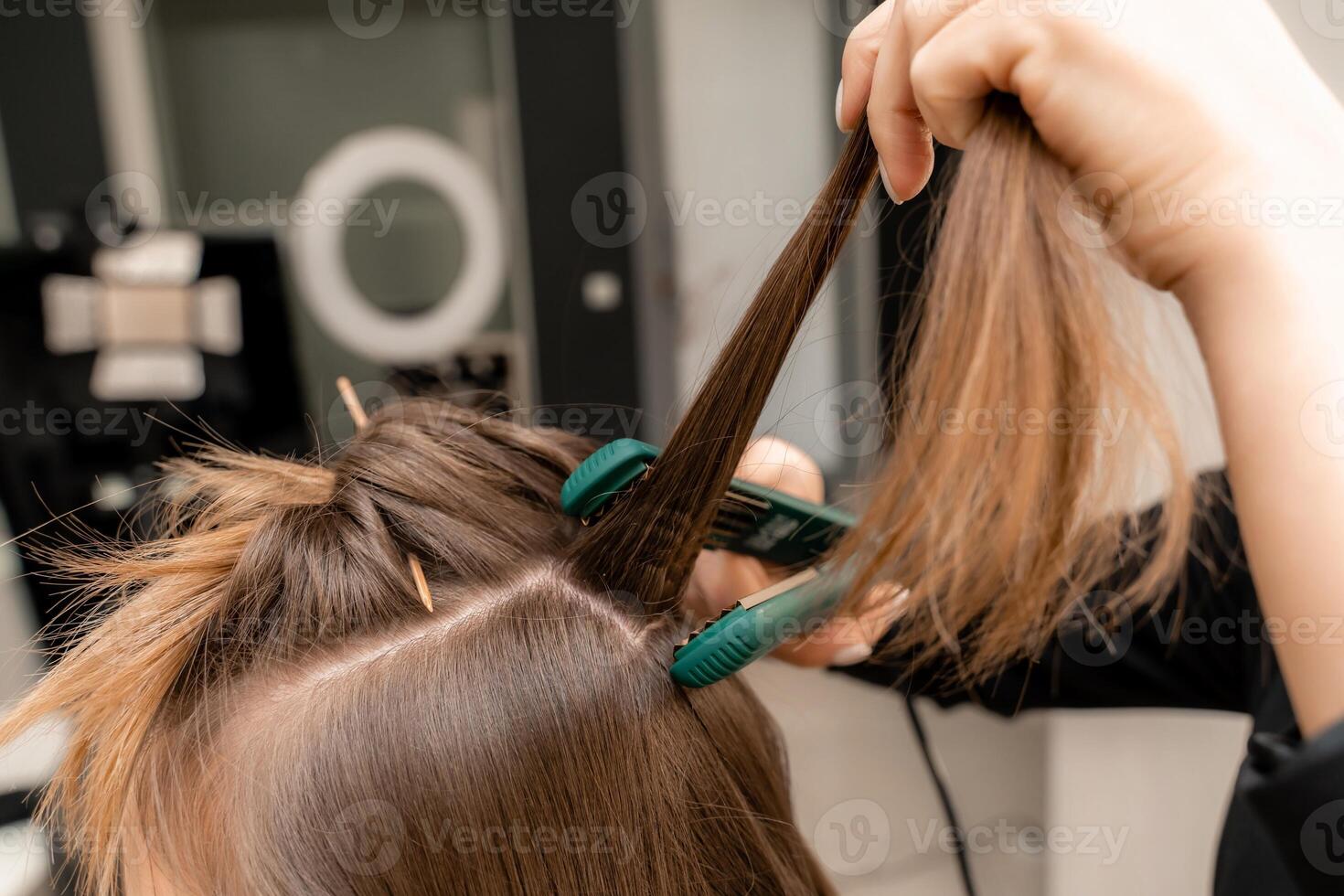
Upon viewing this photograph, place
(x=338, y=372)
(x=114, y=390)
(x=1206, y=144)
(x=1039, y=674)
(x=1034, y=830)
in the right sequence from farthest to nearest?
A: (x=338, y=372) → (x=114, y=390) → (x=1034, y=830) → (x=1039, y=674) → (x=1206, y=144)

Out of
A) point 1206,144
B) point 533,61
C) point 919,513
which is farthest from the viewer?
point 533,61

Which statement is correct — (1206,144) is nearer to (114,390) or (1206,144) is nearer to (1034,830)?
(1034,830)

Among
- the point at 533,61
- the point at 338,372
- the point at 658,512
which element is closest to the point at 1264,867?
the point at 658,512

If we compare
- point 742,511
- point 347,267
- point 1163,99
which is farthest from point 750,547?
point 347,267

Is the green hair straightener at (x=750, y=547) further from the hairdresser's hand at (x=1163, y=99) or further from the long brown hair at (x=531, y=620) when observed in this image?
the hairdresser's hand at (x=1163, y=99)

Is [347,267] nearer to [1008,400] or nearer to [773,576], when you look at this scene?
[773,576]

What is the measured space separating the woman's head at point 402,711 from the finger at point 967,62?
0.28 meters

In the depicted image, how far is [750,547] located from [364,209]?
3.81ft

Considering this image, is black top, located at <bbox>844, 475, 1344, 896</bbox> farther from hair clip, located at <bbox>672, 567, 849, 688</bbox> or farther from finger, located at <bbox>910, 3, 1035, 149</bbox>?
finger, located at <bbox>910, 3, 1035, 149</bbox>

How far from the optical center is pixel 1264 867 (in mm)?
455

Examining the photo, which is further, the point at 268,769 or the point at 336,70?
the point at 336,70

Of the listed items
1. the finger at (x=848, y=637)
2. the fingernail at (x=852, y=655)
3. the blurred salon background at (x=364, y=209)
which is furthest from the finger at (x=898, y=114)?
the blurred salon background at (x=364, y=209)

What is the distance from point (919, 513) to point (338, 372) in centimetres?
127

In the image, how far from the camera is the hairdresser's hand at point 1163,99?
29 cm
